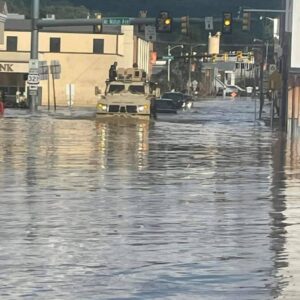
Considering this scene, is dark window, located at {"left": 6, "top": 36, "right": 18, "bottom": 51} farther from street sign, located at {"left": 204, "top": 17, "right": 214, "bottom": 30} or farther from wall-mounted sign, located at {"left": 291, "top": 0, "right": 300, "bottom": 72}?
wall-mounted sign, located at {"left": 291, "top": 0, "right": 300, "bottom": 72}

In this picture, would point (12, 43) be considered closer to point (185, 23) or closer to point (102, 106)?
point (185, 23)

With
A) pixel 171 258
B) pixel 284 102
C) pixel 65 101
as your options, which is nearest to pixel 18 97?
pixel 65 101

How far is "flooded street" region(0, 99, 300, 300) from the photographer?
8.31 meters

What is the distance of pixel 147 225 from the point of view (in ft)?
38.5

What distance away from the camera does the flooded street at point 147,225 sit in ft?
27.3

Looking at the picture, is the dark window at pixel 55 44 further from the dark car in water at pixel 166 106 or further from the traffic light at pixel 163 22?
the traffic light at pixel 163 22

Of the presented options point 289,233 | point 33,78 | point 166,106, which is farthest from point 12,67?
point 289,233

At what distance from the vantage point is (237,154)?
24.9 metres

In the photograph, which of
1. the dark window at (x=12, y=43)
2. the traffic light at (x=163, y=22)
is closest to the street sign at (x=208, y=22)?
the traffic light at (x=163, y=22)

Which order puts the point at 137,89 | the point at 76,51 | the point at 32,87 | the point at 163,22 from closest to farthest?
the point at 137,89 < the point at 163,22 < the point at 32,87 < the point at 76,51

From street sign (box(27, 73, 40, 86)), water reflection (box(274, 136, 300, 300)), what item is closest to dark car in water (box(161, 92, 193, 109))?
street sign (box(27, 73, 40, 86))

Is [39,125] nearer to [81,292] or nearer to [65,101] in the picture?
[81,292]

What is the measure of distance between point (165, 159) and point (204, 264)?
13295 mm

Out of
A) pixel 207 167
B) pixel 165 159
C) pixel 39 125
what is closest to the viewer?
pixel 207 167
